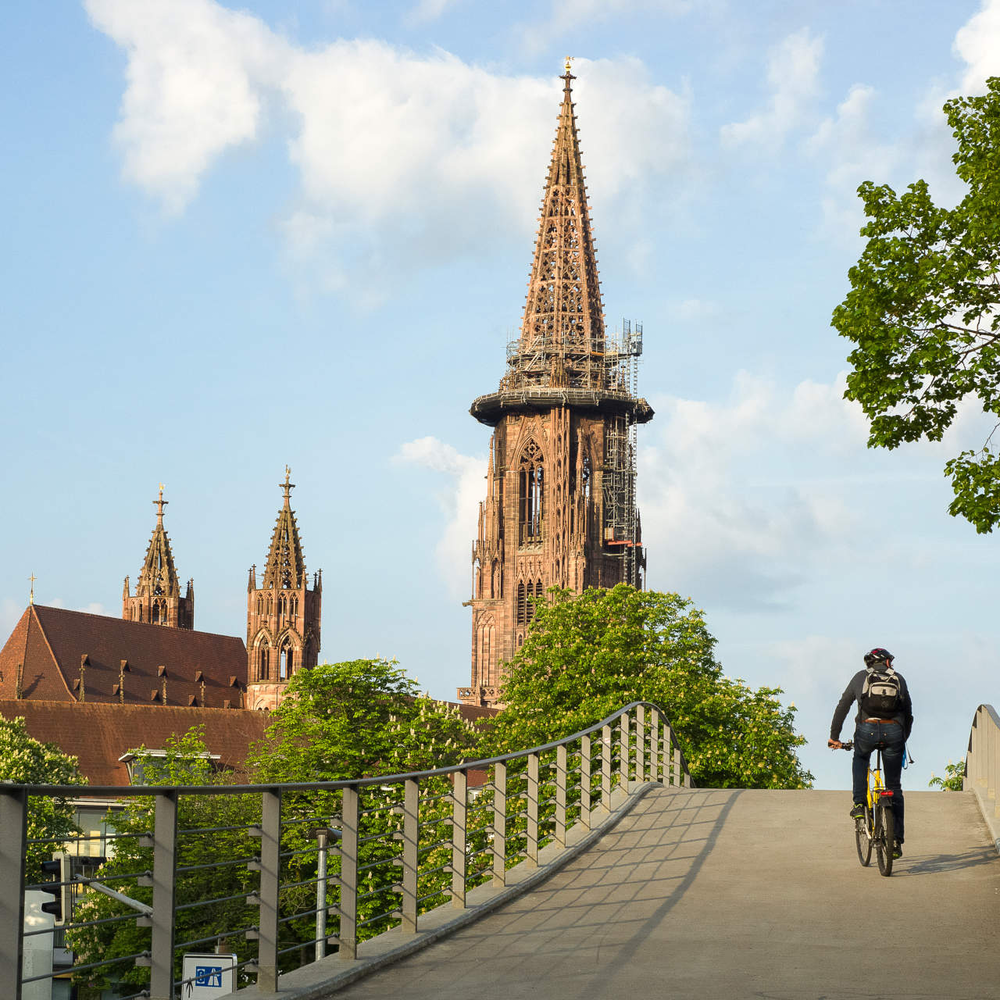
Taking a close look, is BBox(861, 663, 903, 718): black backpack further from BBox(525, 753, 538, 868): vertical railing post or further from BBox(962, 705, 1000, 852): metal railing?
BBox(525, 753, 538, 868): vertical railing post

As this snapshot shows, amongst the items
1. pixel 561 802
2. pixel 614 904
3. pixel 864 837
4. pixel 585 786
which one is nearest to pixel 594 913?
pixel 614 904

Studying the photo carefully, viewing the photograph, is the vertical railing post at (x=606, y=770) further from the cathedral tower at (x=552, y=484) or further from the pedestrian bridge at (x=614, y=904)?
the cathedral tower at (x=552, y=484)

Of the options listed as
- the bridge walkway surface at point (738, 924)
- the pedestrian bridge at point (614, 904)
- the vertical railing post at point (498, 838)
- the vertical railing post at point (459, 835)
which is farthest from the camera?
the vertical railing post at point (498, 838)

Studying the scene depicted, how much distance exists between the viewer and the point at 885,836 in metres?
12.1

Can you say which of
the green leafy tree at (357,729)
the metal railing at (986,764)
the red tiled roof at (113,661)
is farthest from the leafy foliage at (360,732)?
the red tiled roof at (113,661)

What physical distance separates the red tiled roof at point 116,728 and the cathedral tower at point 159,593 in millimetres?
26513

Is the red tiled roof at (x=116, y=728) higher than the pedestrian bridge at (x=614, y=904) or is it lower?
higher

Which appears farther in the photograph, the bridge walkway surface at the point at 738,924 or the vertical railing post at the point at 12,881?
the bridge walkway surface at the point at 738,924

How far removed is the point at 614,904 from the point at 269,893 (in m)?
3.89

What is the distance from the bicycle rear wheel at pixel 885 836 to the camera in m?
12.1

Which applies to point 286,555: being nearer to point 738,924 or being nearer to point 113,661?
point 113,661

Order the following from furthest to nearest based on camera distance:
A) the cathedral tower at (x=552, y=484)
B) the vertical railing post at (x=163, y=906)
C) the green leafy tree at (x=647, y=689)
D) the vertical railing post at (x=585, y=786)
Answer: the cathedral tower at (x=552, y=484) < the green leafy tree at (x=647, y=689) < the vertical railing post at (x=585, y=786) < the vertical railing post at (x=163, y=906)

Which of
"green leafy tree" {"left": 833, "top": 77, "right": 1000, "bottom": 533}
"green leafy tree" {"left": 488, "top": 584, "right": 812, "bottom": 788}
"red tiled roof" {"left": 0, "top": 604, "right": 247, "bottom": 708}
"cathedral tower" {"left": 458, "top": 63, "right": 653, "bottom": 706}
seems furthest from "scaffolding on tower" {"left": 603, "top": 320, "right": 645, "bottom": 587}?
"green leafy tree" {"left": 833, "top": 77, "right": 1000, "bottom": 533}

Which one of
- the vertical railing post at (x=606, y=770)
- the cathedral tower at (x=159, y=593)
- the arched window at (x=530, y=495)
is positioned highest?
the arched window at (x=530, y=495)
